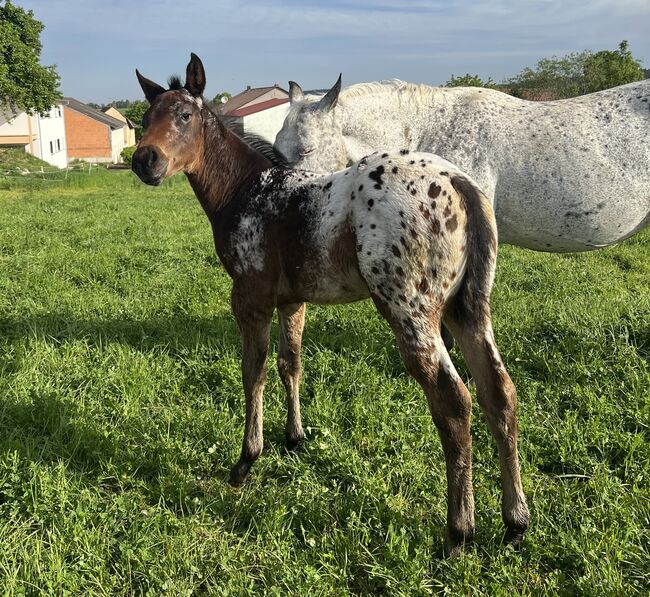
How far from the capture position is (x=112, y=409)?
3.68m

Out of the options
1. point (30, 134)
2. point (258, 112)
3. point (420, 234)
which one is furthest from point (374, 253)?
point (30, 134)

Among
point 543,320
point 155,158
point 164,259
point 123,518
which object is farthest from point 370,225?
point 164,259

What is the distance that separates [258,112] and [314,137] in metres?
34.0

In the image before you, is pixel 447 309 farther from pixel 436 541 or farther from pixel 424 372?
pixel 436 541

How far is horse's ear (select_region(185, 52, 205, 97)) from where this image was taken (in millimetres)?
2873

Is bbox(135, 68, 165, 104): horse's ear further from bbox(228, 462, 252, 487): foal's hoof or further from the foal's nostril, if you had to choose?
bbox(228, 462, 252, 487): foal's hoof

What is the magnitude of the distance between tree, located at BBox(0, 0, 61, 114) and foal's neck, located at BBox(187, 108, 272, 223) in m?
34.8

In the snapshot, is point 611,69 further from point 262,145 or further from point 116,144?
point 116,144

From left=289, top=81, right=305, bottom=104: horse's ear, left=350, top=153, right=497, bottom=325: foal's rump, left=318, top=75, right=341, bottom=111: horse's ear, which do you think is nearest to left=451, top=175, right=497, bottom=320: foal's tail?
left=350, top=153, right=497, bottom=325: foal's rump

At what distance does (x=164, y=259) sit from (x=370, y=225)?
581cm

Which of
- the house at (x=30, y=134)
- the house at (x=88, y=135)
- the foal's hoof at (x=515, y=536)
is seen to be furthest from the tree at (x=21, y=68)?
the foal's hoof at (x=515, y=536)

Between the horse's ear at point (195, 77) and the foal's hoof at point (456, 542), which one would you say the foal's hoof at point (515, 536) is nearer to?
the foal's hoof at point (456, 542)

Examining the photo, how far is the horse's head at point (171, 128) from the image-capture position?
2.70 metres

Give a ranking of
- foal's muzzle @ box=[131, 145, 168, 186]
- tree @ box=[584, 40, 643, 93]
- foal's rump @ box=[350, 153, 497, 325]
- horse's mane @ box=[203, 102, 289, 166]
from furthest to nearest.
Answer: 1. tree @ box=[584, 40, 643, 93]
2. horse's mane @ box=[203, 102, 289, 166]
3. foal's muzzle @ box=[131, 145, 168, 186]
4. foal's rump @ box=[350, 153, 497, 325]
